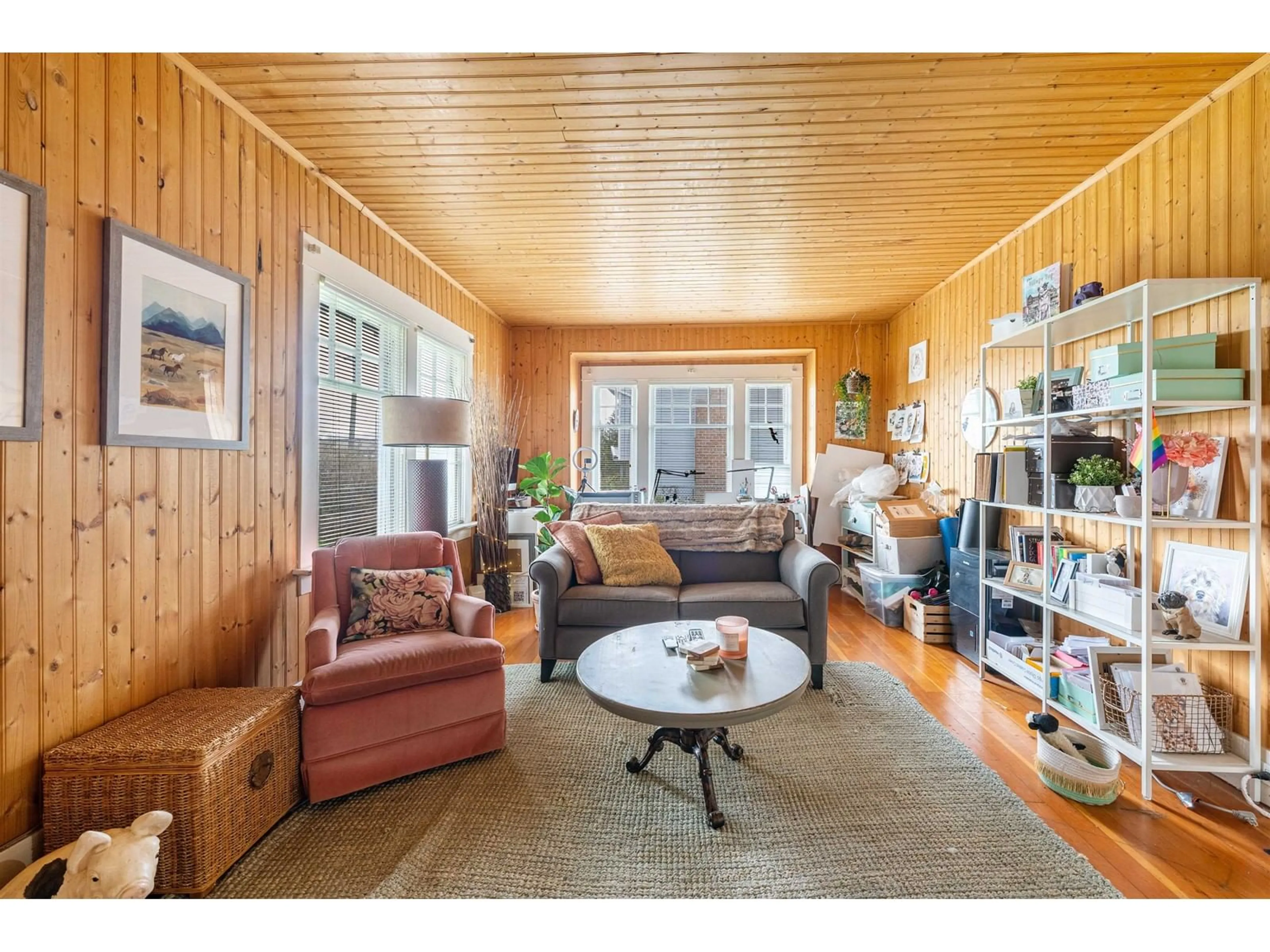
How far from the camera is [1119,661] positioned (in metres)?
2.25

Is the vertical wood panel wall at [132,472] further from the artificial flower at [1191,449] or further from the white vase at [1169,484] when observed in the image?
the artificial flower at [1191,449]

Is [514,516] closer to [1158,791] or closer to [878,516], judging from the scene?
[878,516]

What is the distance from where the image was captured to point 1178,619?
1.98m

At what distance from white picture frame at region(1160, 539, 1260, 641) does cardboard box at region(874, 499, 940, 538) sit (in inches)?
68.9

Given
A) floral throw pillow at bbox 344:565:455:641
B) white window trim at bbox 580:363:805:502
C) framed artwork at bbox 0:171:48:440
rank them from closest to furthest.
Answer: framed artwork at bbox 0:171:48:440
floral throw pillow at bbox 344:565:455:641
white window trim at bbox 580:363:805:502

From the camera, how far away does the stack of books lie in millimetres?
1947

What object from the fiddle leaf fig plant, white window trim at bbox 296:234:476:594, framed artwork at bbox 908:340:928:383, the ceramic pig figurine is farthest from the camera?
framed artwork at bbox 908:340:928:383

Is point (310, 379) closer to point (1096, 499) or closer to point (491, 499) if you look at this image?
Answer: point (491, 499)

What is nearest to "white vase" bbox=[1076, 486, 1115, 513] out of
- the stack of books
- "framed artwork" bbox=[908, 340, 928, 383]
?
the stack of books

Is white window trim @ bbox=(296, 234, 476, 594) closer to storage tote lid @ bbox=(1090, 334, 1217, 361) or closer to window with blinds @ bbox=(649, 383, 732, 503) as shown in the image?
storage tote lid @ bbox=(1090, 334, 1217, 361)

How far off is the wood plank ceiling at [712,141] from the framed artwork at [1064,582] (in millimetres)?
1862

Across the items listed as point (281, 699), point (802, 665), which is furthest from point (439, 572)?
point (802, 665)

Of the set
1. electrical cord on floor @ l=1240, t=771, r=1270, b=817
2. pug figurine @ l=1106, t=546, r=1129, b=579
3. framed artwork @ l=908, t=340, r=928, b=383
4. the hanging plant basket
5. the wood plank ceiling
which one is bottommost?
electrical cord on floor @ l=1240, t=771, r=1270, b=817

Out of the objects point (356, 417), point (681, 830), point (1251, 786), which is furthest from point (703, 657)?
point (356, 417)
